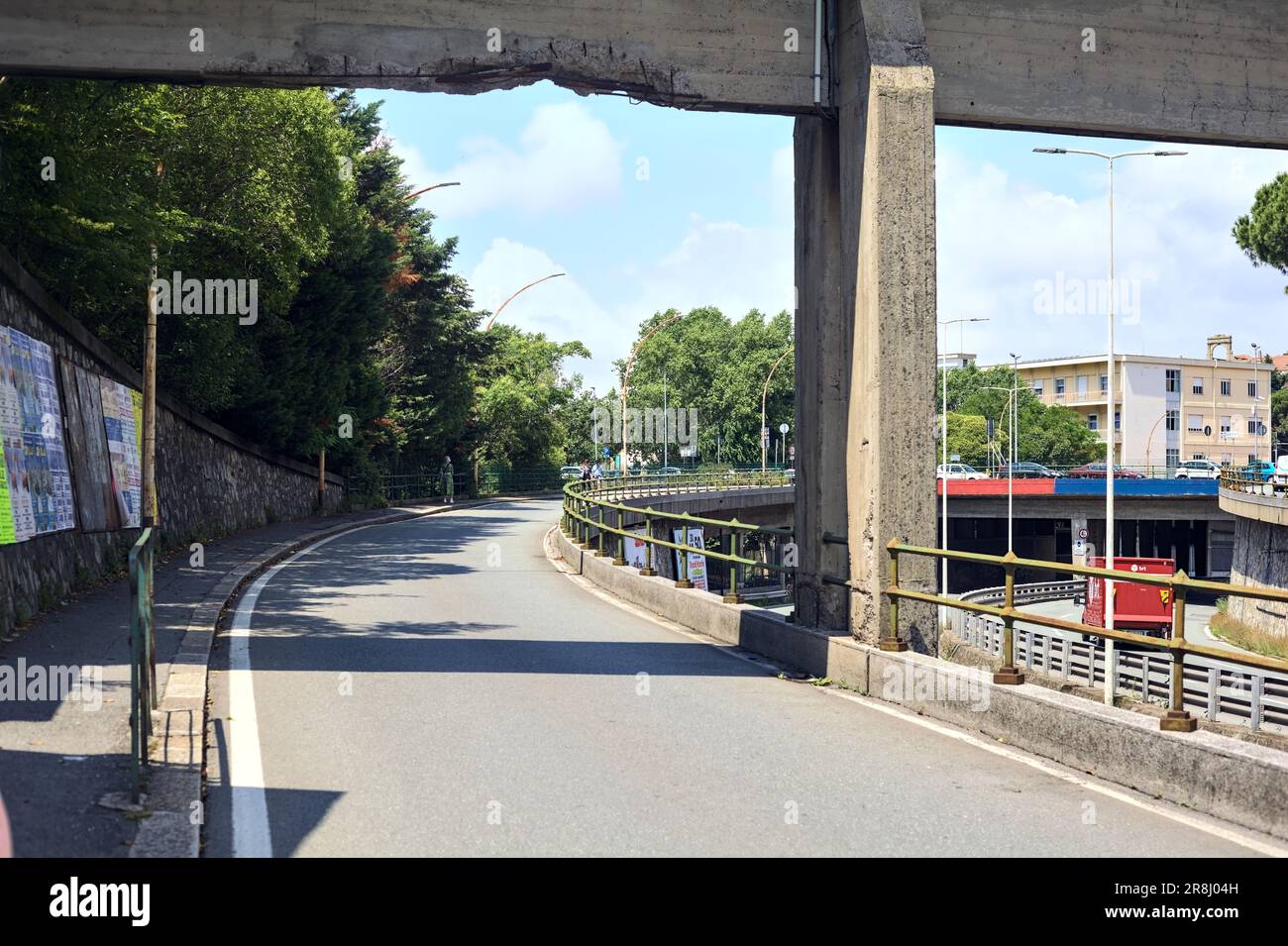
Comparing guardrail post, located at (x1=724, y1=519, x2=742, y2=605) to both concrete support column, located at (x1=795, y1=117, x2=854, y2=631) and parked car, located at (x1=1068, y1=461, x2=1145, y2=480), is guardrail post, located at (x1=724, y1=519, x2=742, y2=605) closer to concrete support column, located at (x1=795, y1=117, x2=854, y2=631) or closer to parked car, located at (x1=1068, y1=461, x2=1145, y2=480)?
concrete support column, located at (x1=795, y1=117, x2=854, y2=631)

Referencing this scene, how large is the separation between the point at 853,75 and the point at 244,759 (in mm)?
7583

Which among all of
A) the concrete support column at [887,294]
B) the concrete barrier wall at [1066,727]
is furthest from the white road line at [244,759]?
the concrete support column at [887,294]

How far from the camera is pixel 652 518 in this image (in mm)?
23031

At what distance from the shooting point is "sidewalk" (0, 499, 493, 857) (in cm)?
584

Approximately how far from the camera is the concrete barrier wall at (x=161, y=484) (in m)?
13.2

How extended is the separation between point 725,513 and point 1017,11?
56.8 meters

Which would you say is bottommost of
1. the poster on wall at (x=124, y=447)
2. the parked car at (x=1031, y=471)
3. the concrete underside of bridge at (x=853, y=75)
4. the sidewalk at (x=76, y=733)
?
the parked car at (x=1031, y=471)

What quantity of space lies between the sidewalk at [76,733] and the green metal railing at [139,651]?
215 mm

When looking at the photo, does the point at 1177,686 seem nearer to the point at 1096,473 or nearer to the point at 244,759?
the point at 244,759

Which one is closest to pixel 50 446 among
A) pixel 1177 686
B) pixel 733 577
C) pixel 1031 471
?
pixel 733 577

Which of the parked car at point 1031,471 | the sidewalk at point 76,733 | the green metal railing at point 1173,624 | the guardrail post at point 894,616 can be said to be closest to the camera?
the sidewalk at point 76,733

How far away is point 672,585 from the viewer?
673 inches

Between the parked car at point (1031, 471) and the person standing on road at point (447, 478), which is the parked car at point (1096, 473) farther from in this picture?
the person standing on road at point (447, 478)
